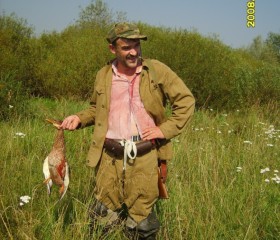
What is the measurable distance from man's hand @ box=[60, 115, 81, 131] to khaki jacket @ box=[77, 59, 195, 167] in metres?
0.14

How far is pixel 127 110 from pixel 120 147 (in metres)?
0.27

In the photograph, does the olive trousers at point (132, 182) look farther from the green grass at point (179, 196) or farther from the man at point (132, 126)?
the green grass at point (179, 196)

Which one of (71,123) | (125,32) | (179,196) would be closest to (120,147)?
(71,123)

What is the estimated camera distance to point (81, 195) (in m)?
3.57

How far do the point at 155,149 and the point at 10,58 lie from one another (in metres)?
8.89

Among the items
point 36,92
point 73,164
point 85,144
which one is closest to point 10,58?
point 36,92

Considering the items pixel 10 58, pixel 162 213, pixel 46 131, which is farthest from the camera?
pixel 10 58

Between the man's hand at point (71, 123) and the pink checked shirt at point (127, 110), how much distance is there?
0.87 ft

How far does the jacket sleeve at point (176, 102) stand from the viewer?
9.16 feet

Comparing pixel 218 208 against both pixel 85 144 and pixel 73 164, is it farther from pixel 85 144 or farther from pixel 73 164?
pixel 85 144

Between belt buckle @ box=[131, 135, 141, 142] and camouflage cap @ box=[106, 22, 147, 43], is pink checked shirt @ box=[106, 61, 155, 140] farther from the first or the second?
camouflage cap @ box=[106, 22, 147, 43]

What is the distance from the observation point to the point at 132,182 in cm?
286

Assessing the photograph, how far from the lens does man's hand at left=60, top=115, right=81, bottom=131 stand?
2.75 meters
